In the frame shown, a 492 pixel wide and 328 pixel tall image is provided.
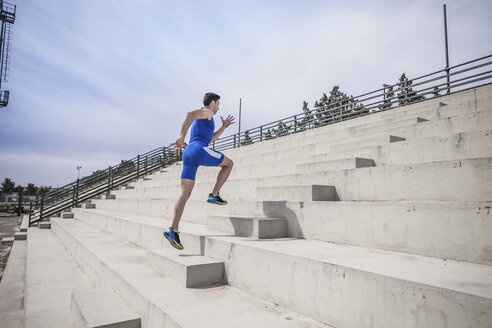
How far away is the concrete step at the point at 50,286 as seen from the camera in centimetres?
291

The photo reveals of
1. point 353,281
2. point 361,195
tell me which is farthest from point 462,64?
point 353,281

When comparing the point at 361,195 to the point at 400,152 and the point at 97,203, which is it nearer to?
the point at 400,152

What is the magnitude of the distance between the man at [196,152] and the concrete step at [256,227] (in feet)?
1.35

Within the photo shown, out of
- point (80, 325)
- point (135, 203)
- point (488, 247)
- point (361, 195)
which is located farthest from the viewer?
point (135, 203)

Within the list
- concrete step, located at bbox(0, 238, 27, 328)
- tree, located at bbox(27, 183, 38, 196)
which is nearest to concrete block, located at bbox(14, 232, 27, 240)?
concrete step, located at bbox(0, 238, 27, 328)

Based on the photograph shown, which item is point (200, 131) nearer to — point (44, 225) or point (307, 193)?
point (307, 193)

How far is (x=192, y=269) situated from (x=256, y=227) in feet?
2.77

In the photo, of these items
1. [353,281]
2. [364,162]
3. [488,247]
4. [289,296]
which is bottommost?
[289,296]

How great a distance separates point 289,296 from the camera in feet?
7.07

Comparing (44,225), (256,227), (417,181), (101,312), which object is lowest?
(44,225)

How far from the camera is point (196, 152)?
346 centimetres

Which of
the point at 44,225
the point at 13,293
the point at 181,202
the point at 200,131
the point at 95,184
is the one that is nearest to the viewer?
the point at 181,202

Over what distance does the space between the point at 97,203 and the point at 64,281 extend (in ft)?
27.9

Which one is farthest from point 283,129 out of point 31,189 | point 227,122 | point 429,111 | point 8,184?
point 31,189
